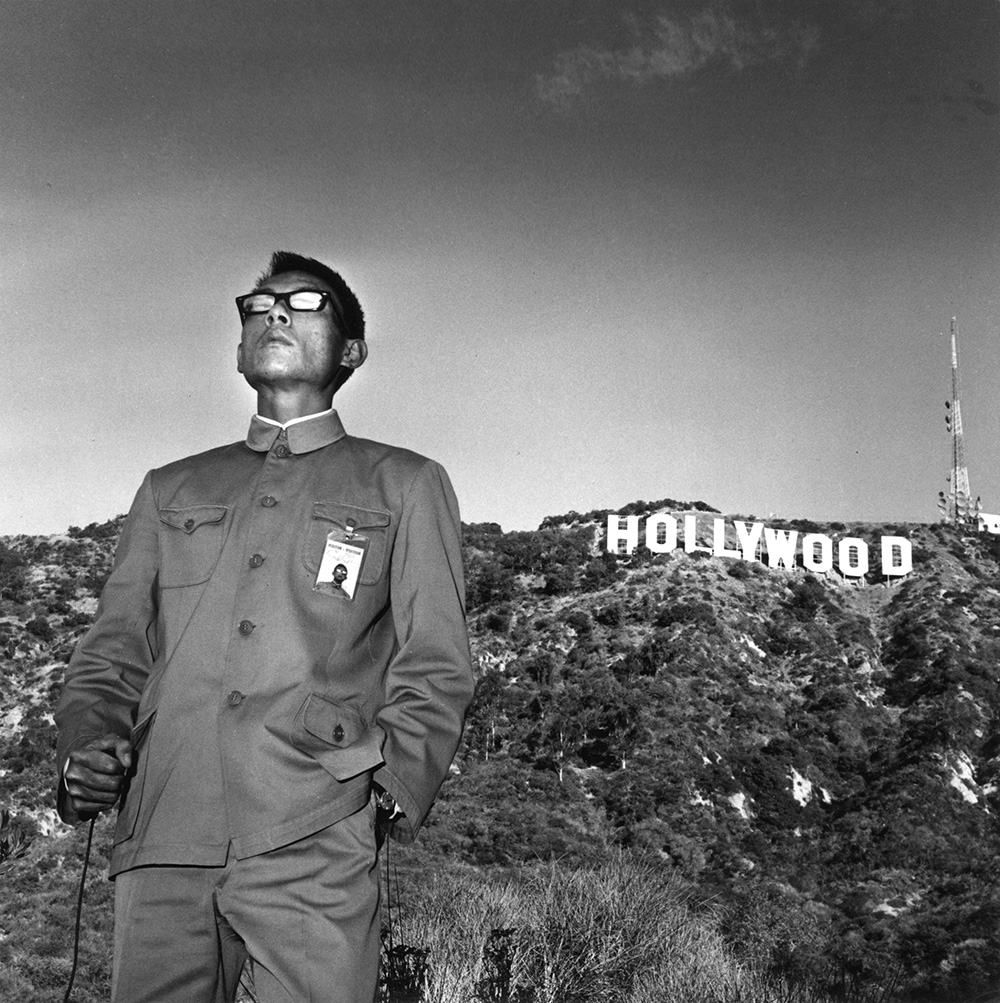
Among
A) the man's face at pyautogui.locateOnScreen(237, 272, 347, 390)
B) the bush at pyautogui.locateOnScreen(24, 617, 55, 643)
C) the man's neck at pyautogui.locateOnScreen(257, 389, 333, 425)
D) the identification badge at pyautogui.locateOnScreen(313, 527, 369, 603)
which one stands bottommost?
the identification badge at pyautogui.locateOnScreen(313, 527, 369, 603)

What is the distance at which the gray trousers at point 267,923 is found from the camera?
1758mm

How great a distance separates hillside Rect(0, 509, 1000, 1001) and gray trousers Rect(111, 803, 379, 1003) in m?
7.70

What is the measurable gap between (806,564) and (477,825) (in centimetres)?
2380

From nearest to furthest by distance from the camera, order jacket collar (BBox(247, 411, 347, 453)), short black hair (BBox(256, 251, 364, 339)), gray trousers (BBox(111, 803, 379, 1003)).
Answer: gray trousers (BBox(111, 803, 379, 1003)), jacket collar (BBox(247, 411, 347, 453)), short black hair (BBox(256, 251, 364, 339))

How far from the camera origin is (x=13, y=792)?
18.9 meters

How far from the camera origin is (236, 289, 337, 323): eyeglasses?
2.30m

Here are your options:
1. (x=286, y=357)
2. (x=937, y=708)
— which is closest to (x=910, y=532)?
(x=937, y=708)

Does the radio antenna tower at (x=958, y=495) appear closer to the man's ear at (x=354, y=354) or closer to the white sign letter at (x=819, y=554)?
the white sign letter at (x=819, y=554)

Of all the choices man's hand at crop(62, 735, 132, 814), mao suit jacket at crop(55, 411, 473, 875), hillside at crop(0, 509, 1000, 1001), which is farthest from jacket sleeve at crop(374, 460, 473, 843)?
hillside at crop(0, 509, 1000, 1001)

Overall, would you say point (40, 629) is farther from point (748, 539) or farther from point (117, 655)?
point (117, 655)

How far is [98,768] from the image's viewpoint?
1.87 meters

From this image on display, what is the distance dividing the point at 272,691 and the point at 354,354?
82cm

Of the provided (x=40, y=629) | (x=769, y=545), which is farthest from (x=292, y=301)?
(x=769, y=545)

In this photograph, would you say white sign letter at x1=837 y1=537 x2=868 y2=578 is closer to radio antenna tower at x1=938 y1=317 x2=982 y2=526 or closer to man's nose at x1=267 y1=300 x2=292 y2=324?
radio antenna tower at x1=938 y1=317 x2=982 y2=526
